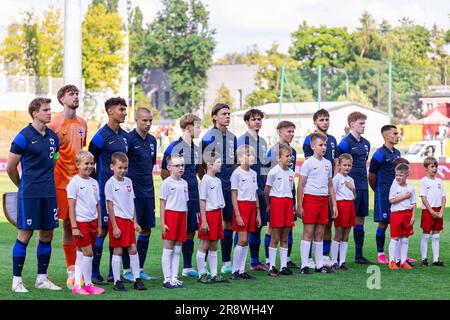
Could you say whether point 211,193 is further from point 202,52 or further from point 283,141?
point 202,52

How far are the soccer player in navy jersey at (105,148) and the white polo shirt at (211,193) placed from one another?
95 centimetres

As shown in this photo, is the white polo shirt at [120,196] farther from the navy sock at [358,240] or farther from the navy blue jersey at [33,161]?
the navy sock at [358,240]

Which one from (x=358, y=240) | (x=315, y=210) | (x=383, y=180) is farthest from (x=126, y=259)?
(x=383, y=180)

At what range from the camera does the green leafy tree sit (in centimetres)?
5984

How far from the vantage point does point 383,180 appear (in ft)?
39.8

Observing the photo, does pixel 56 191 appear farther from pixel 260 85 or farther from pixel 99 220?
pixel 260 85

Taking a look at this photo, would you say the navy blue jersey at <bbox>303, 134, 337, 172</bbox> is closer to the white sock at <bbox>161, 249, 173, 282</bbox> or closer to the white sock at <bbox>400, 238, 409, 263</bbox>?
the white sock at <bbox>400, 238, 409, 263</bbox>

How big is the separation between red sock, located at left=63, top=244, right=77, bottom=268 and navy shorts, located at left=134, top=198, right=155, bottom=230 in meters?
0.83

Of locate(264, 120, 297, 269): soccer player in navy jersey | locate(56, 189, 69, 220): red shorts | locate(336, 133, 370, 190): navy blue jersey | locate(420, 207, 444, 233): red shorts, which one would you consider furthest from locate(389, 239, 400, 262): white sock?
locate(56, 189, 69, 220): red shorts

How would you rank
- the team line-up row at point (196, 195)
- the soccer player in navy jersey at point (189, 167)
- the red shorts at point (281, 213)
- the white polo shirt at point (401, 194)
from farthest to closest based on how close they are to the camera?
the white polo shirt at point (401, 194) → the red shorts at point (281, 213) → the soccer player in navy jersey at point (189, 167) → the team line-up row at point (196, 195)

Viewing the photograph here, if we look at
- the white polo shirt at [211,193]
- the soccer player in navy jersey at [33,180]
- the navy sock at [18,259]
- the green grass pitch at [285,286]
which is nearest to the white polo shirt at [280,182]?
the white polo shirt at [211,193]

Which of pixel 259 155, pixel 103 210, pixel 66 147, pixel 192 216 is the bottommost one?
pixel 192 216

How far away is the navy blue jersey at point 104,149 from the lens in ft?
32.6

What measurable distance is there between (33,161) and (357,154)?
4.57 metres
